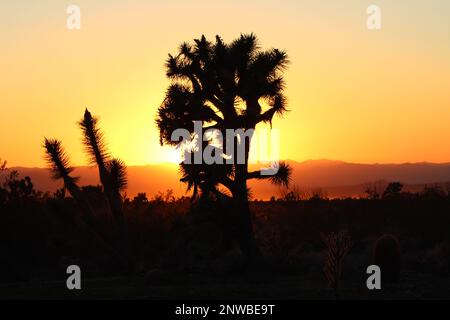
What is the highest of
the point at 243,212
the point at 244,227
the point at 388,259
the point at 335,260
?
the point at 243,212

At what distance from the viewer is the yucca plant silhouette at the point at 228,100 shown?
20.1 metres

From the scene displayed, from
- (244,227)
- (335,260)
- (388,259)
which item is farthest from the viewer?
(244,227)

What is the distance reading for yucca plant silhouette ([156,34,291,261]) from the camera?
2011 cm

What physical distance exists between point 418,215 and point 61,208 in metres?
13.3

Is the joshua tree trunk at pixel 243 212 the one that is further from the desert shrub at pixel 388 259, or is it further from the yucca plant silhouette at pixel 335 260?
the yucca plant silhouette at pixel 335 260

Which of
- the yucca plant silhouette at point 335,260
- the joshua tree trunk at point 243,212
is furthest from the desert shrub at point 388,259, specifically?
the joshua tree trunk at point 243,212

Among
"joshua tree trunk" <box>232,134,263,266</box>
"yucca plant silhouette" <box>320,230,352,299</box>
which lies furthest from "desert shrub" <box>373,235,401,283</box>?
"joshua tree trunk" <box>232,134,263,266</box>

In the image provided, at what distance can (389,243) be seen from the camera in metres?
17.7

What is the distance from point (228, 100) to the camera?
800 inches

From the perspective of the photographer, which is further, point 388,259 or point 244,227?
point 244,227

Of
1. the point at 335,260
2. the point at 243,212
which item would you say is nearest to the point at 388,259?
the point at 335,260

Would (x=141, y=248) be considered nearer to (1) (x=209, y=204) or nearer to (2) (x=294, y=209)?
(1) (x=209, y=204)

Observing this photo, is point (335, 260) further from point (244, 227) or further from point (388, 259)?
point (244, 227)
